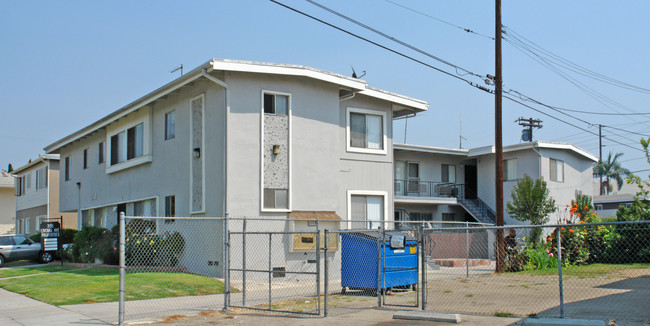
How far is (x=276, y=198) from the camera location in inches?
767

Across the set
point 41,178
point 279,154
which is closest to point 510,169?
point 279,154

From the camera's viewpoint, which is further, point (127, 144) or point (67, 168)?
point (67, 168)

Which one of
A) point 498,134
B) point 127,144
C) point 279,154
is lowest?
point 279,154

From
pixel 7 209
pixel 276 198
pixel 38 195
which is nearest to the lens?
pixel 276 198

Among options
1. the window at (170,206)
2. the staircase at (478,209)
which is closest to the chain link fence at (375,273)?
the window at (170,206)

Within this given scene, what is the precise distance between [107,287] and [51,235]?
10.4m

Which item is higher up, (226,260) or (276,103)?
(276,103)

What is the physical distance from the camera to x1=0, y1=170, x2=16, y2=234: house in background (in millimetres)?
47103

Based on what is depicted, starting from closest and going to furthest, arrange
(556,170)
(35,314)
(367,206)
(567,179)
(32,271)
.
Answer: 1. (35,314)
2. (32,271)
3. (367,206)
4. (556,170)
5. (567,179)

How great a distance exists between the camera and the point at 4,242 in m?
25.8

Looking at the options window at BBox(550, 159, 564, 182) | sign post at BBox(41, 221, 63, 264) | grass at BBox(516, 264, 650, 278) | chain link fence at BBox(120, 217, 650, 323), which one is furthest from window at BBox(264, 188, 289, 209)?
window at BBox(550, 159, 564, 182)

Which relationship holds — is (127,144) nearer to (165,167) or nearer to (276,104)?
(165,167)

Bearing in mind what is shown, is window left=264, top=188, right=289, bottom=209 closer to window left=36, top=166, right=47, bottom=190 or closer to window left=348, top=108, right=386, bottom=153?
window left=348, top=108, right=386, bottom=153

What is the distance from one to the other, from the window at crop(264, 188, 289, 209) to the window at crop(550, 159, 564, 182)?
19955 mm
